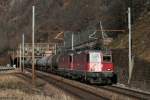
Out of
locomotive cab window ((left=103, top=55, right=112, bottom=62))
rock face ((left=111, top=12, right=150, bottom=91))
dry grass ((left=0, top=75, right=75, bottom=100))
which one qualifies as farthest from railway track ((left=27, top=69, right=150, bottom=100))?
locomotive cab window ((left=103, top=55, right=112, bottom=62))

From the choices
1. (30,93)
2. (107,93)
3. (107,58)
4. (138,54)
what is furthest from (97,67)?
(30,93)

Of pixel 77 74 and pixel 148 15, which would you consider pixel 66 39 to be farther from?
pixel 77 74

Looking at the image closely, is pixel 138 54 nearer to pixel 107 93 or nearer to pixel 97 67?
pixel 97 67

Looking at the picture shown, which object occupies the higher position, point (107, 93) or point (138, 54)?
point (138, 54)

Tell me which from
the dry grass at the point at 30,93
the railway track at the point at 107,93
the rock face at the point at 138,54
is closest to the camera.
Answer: the dry grass at the point at 30,93

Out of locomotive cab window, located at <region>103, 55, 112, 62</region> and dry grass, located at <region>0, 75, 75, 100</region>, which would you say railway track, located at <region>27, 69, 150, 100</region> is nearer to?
dry grass, located at <region>0, 75, 75, 100</region>

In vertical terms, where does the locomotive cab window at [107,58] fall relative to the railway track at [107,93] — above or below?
above

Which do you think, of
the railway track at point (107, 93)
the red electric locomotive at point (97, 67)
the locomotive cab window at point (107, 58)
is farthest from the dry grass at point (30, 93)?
the locomotive cab window at point (107, 58)

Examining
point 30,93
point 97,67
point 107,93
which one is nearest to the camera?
point 30,93

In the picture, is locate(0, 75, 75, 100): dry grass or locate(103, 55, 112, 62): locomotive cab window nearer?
locate(0, 75, 75, 100): dry grass

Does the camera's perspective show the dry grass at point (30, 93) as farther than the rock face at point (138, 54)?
No

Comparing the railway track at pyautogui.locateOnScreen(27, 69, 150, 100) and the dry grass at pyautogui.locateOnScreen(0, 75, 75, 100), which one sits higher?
Answer: the dry grass at pyautogui.locateOnScreen(0, 75, 75, 100)

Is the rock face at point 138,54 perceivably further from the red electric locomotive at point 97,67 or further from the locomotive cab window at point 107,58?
the locomotive cab window at point 107,58

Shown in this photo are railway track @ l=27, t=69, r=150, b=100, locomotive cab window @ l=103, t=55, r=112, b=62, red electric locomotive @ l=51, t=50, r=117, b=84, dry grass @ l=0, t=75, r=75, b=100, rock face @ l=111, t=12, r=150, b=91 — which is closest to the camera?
dry grass @ l=0, t=75, r=75, b=100
